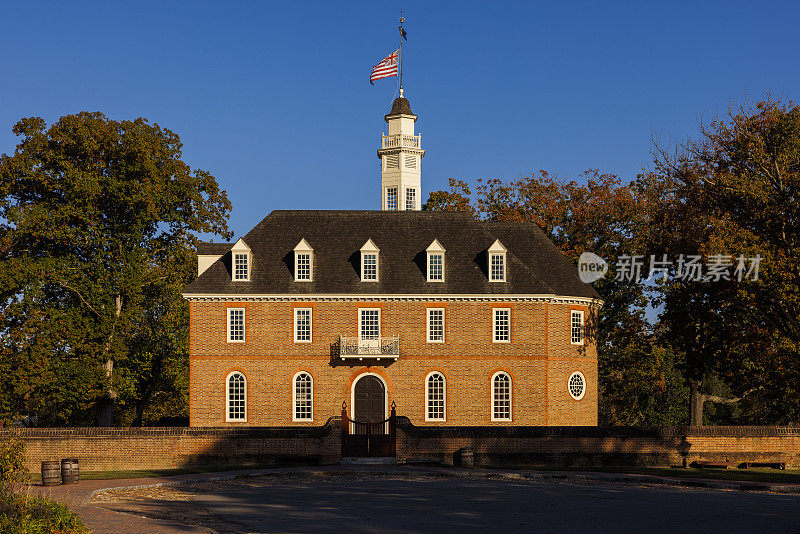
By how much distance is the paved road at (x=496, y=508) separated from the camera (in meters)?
18.5

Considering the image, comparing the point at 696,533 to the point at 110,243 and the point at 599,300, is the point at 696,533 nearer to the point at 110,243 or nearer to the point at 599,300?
the point at 599,300

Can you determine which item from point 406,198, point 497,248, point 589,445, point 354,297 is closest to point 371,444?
point 589,445

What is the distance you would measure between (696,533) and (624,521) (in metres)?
2.01

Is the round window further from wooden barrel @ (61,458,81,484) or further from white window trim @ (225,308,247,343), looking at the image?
wooden barrel @ (61,458,81,484)

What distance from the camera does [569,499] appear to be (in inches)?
926

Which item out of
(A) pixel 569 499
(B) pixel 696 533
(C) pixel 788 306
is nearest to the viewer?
(B) pixel 696 533

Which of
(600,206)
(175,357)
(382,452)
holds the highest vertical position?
(600,206)

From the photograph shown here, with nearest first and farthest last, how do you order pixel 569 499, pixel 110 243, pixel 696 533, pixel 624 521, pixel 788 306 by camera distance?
pixel 696 533 → pixel 624 521 → pixel 569 499 → pixel 788 306 → pixel 110 243

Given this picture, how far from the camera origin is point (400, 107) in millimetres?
61781

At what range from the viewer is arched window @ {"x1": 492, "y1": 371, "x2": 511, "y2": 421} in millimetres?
42938

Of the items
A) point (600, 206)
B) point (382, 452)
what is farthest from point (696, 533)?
point (600, 206)

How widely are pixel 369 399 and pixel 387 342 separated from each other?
2947mm

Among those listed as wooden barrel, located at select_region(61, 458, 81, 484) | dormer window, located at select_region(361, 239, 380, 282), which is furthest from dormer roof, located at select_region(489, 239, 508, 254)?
wooden barrel, located at select_region(61, 458, 81, 484)

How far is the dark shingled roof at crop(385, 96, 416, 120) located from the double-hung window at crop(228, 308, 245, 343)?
23.2 m
